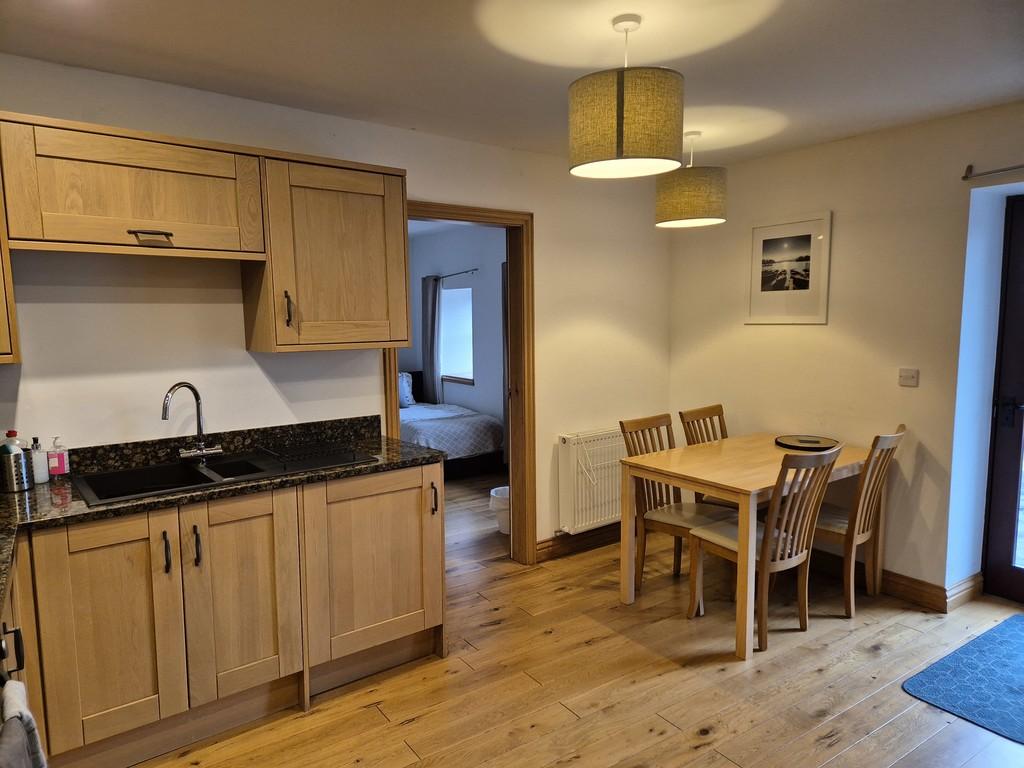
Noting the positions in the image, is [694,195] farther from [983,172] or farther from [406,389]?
[406,389]

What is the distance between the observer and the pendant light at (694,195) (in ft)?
9.67

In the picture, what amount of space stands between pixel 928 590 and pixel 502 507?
7.95ft

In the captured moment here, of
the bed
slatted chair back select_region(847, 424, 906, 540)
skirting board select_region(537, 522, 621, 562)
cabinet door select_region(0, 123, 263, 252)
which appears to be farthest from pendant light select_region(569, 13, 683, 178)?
the bed

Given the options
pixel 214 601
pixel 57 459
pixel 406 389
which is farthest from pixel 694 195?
pixel 406 389

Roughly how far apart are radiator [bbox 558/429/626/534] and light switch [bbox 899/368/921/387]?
1.51m

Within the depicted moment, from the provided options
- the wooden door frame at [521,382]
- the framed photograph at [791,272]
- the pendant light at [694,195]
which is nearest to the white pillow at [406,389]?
the wooden door frame at [521,382]

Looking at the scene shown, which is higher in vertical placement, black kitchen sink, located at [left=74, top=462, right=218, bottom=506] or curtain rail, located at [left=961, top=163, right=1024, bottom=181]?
curtain rail, located at [left=961, top=163, right=1024, bottom=181]

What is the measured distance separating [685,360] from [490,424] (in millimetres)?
2130

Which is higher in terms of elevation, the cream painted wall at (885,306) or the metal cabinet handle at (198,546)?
the cream painted wall at (885,306)

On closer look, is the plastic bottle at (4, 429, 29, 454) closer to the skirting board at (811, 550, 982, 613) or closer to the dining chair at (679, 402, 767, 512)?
the dining chair at (679, 402, 767, 512)

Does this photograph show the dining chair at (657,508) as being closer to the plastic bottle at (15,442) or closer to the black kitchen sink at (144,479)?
the black kitchen sink at (144,479)

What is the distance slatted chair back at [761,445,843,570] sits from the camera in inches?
106

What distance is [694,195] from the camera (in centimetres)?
295

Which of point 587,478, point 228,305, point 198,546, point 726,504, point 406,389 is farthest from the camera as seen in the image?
point 406,389
